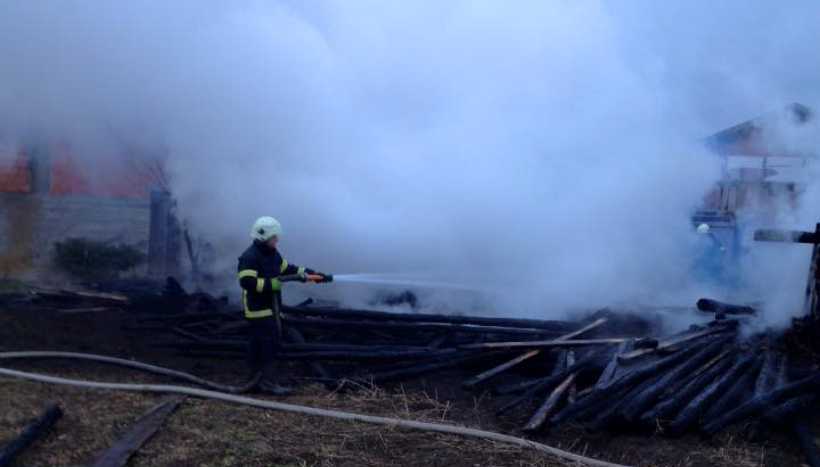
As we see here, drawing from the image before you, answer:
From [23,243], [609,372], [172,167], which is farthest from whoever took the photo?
[23,243]

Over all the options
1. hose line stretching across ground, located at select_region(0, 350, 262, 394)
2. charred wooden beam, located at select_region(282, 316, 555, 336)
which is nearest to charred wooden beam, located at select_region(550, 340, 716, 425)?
charred wooden beam, located at select_region(282, 316, 555, 336)

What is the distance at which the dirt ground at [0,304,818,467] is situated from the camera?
195 inches

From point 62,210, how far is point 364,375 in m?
7.11

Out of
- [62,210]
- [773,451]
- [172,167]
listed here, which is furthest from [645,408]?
[62,210]

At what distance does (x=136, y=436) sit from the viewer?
5125mm

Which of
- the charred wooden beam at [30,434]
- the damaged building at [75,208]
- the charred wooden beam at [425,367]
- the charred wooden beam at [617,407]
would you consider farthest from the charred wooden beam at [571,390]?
the damaged building at [75,208]

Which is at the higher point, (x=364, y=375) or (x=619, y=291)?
(x=619, y=291)

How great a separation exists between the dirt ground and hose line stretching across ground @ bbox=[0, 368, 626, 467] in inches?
1.8

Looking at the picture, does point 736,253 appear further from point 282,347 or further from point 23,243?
point 23,243

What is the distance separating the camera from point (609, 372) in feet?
20.7

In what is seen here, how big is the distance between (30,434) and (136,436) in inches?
23.9

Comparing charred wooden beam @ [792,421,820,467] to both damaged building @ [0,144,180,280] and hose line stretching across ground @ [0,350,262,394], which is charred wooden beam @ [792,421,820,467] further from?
damaged building @ [0,144,180,280]

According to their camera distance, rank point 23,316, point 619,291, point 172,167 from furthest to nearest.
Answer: point 172,167, point 619,291, point 23,316

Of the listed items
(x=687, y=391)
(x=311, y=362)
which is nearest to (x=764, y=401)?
(x=687, y=391)
